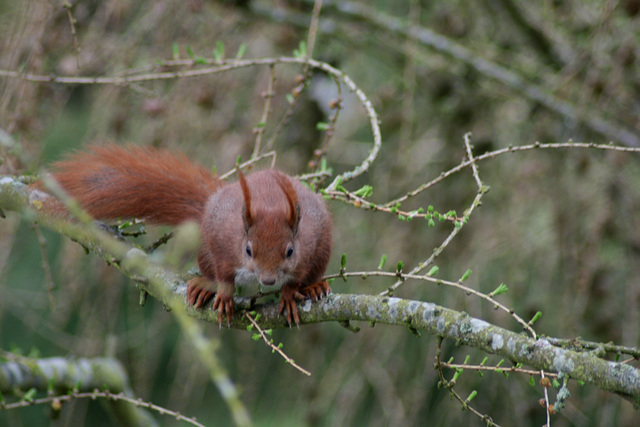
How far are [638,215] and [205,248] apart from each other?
217 centimetres

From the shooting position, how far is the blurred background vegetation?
3.07 meters

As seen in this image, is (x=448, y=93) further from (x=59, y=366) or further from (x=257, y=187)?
(x=59, y=366)

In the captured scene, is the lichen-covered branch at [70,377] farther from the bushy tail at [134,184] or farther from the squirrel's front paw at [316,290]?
the squirrel's front paw at [316,290]

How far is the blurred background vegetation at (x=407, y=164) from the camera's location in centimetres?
307

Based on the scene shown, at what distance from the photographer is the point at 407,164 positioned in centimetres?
343

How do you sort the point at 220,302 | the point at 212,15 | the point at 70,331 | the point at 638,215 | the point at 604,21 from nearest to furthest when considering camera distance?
the point at 220,302
the point at 604,21
the point at 638,215
the point at 212,15
the point at 70,331

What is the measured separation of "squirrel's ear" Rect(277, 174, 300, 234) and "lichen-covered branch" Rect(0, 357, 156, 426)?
903 mm

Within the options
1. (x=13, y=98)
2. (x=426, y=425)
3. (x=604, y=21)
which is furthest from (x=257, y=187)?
(x=426, y=425)

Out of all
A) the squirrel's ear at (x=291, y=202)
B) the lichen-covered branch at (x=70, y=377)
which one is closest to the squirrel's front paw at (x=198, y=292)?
the squirrel's ear at (x=291, y=202)

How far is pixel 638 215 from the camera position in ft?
→ 11.0

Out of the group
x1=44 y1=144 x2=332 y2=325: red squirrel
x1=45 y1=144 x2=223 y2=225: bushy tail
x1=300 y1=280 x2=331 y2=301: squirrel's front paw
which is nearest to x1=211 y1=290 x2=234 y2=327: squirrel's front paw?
x1=44 y1=144 x2=332 y2=325: red squirrel

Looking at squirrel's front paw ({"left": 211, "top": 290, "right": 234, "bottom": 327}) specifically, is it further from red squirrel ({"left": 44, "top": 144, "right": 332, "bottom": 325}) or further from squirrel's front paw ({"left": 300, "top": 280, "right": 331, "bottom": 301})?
squirrel's front paw ({"left": 300, "top": 280, "right": 331, "bottom": 301})

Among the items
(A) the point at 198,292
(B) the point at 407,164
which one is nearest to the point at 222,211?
(A) the point at 198,292

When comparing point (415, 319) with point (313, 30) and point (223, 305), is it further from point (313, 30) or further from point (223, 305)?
point (313, 30)
